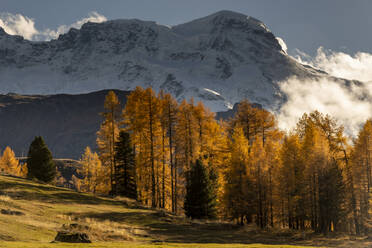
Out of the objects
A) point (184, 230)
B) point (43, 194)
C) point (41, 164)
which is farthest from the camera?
point (41, 164)

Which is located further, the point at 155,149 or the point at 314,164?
the point at 155,149

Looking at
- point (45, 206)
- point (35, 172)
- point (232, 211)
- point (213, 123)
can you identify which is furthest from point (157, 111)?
point (35, 172)

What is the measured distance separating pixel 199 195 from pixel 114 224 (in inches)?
575

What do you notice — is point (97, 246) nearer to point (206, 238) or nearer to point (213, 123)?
point (206, 238)

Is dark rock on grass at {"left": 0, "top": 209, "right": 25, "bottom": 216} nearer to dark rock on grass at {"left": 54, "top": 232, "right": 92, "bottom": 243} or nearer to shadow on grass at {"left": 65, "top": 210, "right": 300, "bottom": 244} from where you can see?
shadow on grass at {"left": 65, "top": 210, "right": 300, "bottom": 244}

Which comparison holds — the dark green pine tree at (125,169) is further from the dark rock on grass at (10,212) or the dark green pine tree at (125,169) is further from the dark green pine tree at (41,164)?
the dark rock on grass at (10,212)

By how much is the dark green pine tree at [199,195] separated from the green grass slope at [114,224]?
3.10m

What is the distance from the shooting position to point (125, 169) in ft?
173

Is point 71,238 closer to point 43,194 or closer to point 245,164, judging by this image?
point 43,194

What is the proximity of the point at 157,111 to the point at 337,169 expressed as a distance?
820 inches

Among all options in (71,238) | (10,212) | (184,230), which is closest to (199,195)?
(184,230)

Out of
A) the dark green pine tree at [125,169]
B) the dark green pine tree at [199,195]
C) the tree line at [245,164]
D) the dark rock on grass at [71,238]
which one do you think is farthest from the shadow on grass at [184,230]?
the dark green pine tree at [125,169]

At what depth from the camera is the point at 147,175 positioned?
52.0 m

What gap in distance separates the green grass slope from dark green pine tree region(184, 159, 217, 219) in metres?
3.10
